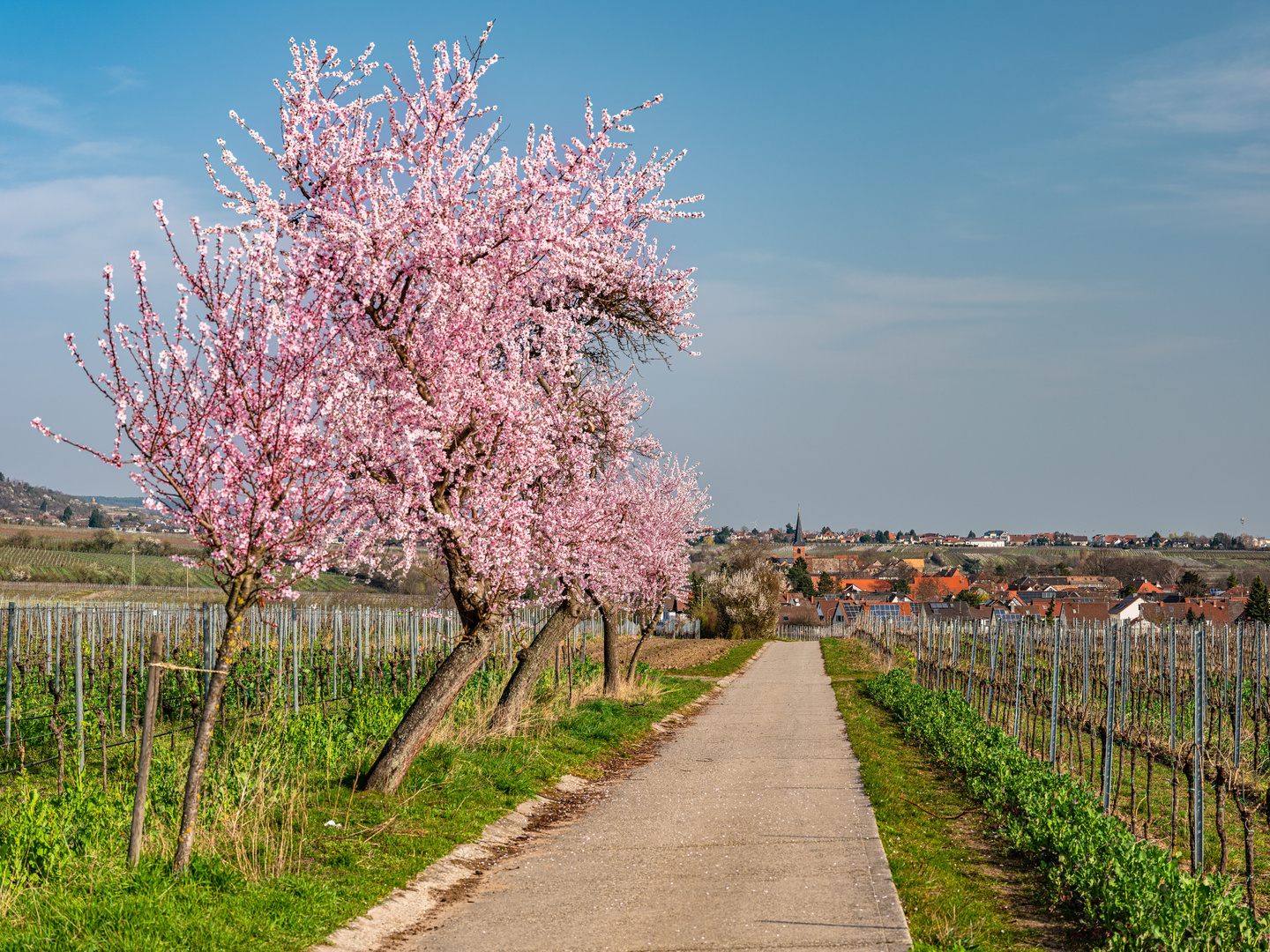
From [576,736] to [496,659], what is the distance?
6.35 meters

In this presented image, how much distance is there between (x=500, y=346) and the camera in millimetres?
11703

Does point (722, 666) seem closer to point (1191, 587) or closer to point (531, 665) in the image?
point (531, 665)

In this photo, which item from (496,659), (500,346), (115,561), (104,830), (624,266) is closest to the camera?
(104,830)

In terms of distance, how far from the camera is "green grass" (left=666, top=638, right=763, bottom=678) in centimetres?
3058

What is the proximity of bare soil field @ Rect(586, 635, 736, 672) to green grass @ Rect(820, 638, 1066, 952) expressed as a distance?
16.5 meters

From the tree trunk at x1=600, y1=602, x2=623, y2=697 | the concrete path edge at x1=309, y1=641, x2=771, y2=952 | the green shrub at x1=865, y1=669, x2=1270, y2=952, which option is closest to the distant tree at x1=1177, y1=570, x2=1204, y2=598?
the tree trunk at x1=600, y1=602, x2=623, y2=697

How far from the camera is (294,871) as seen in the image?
6.52 m

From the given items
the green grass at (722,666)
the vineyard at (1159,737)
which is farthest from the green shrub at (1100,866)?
the green grass at (722,666)

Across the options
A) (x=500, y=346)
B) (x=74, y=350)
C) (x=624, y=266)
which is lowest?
(x=74, y=350)

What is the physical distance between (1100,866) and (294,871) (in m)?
5.18

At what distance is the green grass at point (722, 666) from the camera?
30.6 m

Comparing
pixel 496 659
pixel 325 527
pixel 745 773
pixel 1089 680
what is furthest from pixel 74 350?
pixel 1089 680

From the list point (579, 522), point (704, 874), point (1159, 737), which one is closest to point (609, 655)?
point (579, 522)

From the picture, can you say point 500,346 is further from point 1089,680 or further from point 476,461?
point 1089,680
